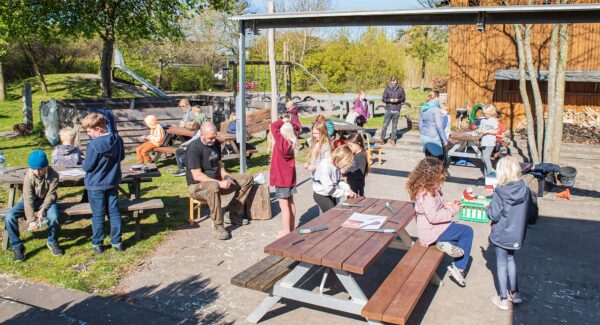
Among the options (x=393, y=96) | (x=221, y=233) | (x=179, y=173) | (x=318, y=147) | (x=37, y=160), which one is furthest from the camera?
(x=393, y=96)

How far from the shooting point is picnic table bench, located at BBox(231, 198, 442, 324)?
439 cm

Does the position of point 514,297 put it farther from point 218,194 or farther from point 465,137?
point 465,137

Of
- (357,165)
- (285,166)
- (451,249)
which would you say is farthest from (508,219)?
(285,166)

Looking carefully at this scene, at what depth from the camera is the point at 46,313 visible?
5070 millimetres

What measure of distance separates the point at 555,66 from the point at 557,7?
433 centimetres

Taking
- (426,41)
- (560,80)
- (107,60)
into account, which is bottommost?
(560,80)

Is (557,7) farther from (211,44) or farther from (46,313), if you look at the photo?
(211,44)

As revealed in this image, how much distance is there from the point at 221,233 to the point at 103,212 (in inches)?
60.5

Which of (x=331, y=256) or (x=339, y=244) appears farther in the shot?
(x=339, y=244)

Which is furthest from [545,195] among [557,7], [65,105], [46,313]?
[65,105]

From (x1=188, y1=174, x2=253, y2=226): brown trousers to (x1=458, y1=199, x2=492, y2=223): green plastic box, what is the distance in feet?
10.6

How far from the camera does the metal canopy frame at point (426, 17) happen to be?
694 centimetres

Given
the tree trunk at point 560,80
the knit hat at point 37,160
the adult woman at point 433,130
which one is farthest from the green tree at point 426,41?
the knit hat at point 37,160

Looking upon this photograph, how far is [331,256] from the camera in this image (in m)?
4.57
